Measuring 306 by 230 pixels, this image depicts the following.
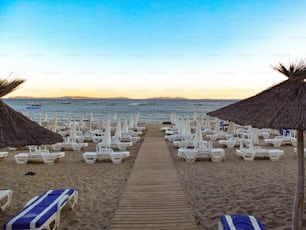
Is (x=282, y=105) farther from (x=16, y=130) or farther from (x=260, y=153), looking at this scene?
(x=260, y=153)

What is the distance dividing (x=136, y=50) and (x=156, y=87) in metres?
25.6

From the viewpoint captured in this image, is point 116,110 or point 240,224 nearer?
point 240,224

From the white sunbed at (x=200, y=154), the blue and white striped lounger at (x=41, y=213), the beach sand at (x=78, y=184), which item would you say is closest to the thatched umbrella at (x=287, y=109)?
the beach sand at (x=78, y=184)

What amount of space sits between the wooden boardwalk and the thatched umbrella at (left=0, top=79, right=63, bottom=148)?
1657 millimetres

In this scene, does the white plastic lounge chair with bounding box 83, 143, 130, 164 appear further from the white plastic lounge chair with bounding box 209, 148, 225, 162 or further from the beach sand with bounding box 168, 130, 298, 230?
the white plastic lounge chair with bounding box 209, 148, 225, 162

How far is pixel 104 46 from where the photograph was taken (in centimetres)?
2211

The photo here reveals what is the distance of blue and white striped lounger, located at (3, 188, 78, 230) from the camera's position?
10.7 feet

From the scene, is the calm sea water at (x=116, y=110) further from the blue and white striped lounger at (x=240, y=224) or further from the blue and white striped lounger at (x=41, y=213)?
the blue and white striped lounger at (x=240, y=224)

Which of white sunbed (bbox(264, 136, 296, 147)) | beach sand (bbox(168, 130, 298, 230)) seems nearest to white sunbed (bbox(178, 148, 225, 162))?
beach sand (bbox(168, 130, 298, 230))

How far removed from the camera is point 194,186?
608 cm

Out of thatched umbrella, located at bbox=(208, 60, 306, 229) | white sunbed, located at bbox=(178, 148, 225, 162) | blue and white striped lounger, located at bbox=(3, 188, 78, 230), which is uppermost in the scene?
thatched umbrella, located at bbox=(208, 60, 306, 229)

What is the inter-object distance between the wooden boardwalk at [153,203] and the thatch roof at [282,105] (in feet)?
6.01

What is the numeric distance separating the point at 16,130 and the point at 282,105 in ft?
11.1

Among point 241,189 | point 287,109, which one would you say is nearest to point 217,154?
point 241,189
